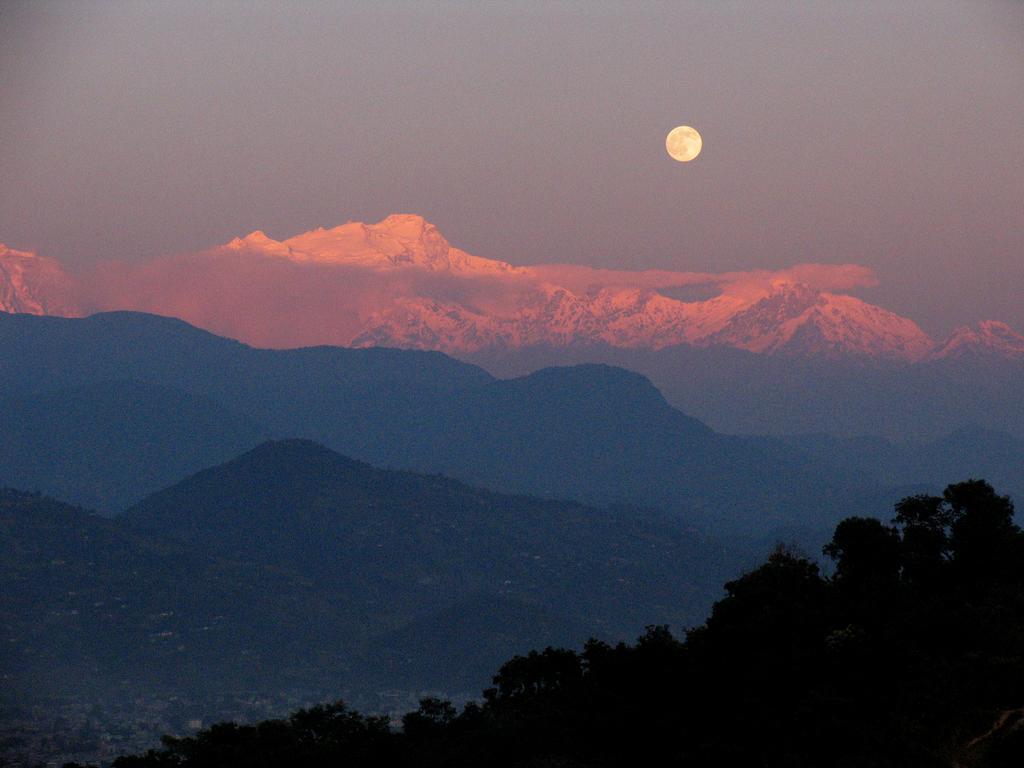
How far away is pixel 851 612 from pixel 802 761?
72.1 ft

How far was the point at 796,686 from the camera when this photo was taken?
312 feet

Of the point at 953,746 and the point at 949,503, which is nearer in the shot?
the point at 953,746

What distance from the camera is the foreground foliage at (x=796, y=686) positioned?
84312mm

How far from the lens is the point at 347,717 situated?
124 metres

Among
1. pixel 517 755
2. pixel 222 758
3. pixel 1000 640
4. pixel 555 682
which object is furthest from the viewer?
pixel 555 682

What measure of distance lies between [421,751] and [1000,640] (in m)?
43.9

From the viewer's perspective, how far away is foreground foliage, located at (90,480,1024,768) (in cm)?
8431

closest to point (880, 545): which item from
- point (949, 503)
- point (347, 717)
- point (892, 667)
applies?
point (949, 503)

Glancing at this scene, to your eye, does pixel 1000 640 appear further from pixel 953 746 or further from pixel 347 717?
pixel 347 717

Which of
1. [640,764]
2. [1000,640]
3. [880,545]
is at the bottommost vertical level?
[640,764]

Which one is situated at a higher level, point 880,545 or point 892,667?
point 880,545

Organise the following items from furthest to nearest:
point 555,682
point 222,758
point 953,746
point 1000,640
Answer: point 555,682 < point 222,758 < point 1000,640 < point 953,746

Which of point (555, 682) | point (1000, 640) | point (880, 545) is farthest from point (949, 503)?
point (555, 682)

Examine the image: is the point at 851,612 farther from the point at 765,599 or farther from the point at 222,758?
the point at 222,758
